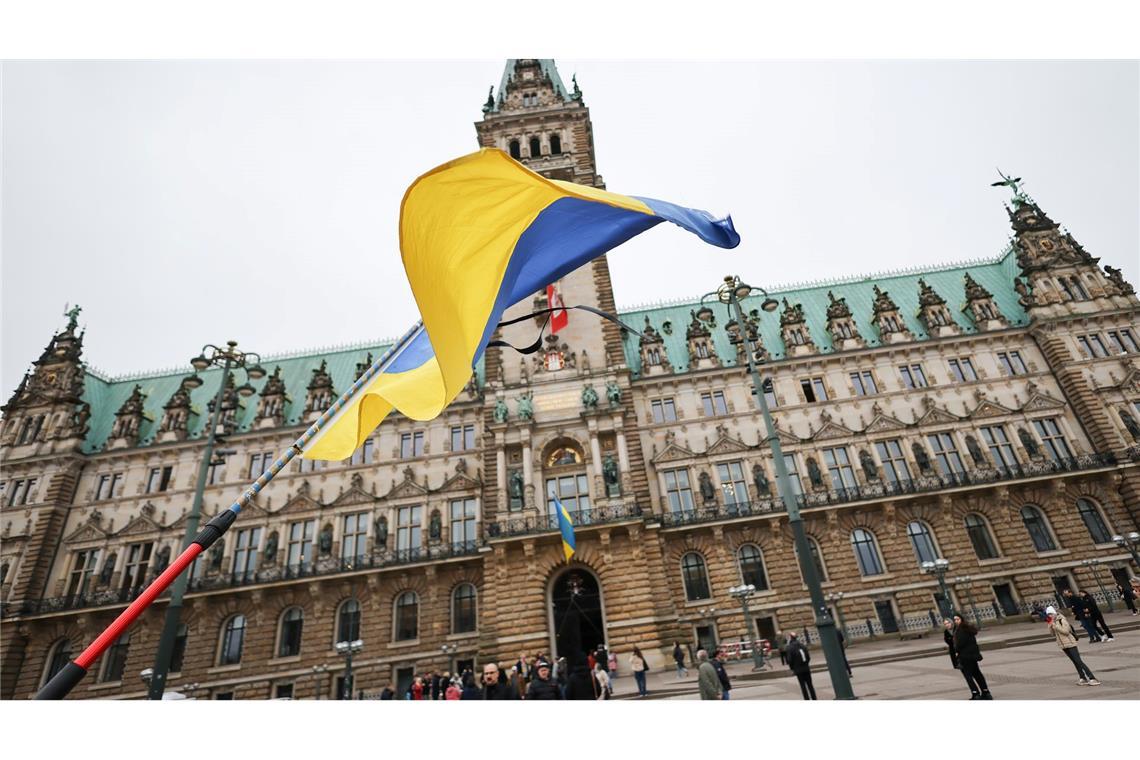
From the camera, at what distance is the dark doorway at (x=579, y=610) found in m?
27.0

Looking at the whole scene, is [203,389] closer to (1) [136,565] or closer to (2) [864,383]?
(1) [136,565]

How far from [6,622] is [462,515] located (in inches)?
960

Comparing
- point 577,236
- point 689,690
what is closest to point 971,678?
point 689,690

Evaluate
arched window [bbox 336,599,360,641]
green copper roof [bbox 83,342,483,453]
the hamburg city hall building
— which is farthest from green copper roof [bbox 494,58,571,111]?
arched window [bbox 336,599,360,641]

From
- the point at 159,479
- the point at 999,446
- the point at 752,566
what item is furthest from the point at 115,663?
the point at 999,446

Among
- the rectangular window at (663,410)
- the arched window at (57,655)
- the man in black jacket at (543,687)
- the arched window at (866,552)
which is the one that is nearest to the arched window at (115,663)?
the arched window at (57,655)

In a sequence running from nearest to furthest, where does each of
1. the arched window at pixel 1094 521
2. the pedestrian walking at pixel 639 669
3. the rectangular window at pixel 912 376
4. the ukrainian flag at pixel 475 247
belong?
the ukrainian flag at pixel 475 247 < the pedestrian walking at pixel 639 669 < the arched window at pixel 1094 521 < the rectangular window at pixel 912 376

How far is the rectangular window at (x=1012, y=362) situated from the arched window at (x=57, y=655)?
5443 cm

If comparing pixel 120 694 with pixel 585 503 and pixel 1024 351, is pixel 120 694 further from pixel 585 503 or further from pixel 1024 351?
pixel 1024 351

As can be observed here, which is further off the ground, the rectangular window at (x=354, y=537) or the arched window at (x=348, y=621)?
the rectangular window at (x=354, y=537)

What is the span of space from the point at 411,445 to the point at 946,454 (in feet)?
101

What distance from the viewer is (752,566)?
29.3 meters

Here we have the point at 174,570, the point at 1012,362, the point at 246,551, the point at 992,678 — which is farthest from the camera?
the point at 1012,362

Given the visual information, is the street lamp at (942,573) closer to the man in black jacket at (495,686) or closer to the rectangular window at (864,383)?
the rectangular window at (864,383)
